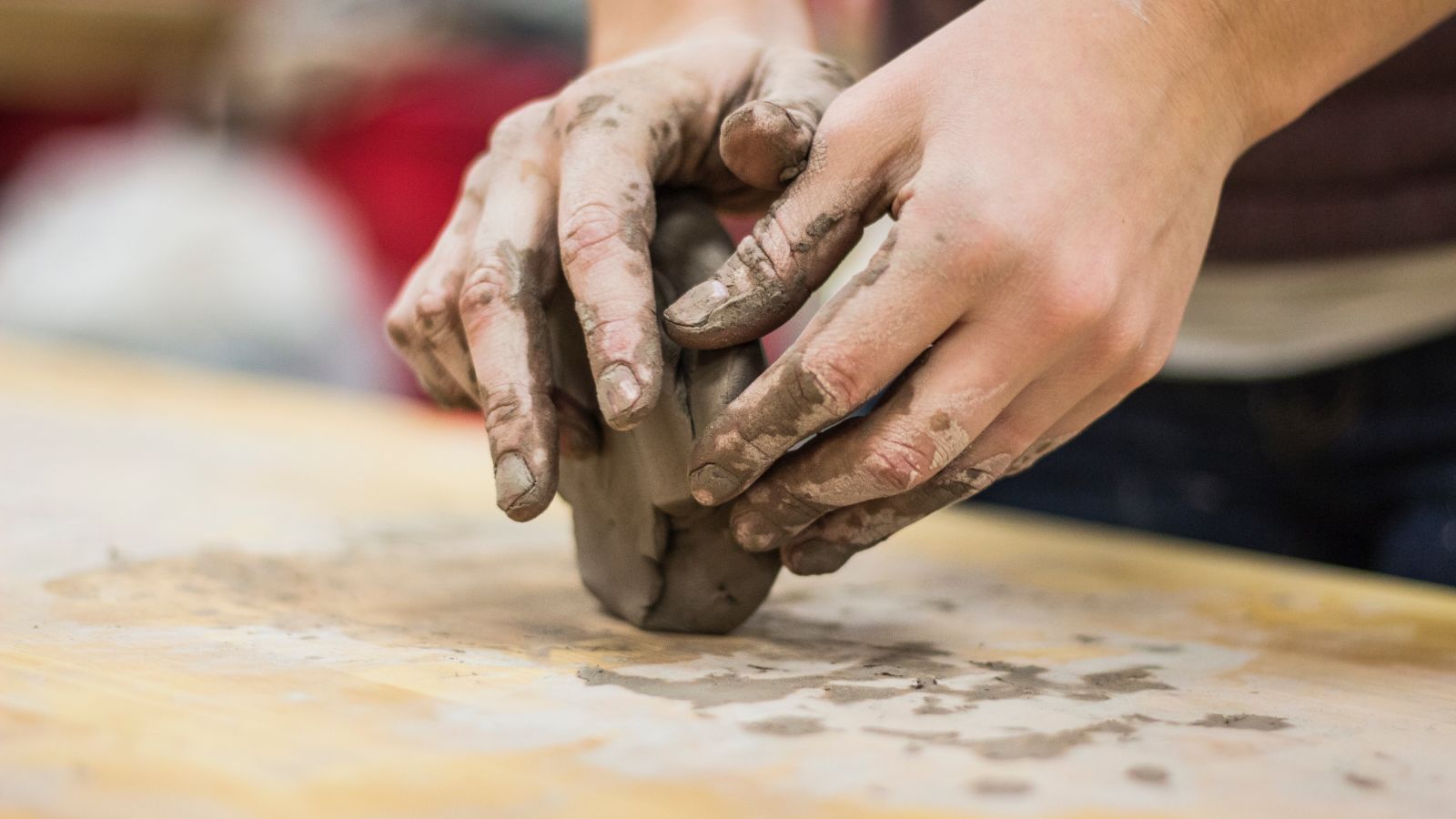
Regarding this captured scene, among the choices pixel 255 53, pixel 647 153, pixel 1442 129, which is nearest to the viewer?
pixel 647 153

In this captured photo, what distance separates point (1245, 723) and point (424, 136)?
9.63ft

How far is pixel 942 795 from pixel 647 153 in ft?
1.79

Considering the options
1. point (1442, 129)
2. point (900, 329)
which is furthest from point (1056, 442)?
point (1442, 129)

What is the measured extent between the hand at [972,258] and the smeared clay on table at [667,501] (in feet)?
0.21

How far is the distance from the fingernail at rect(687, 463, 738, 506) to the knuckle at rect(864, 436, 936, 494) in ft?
0.33

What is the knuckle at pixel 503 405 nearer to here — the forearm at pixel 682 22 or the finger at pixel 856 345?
the finger at pixel 856 345

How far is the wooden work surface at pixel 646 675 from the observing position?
68cm

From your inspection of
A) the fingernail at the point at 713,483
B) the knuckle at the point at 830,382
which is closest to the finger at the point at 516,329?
the fingernail at the point at 713,483

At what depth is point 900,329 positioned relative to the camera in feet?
2.75

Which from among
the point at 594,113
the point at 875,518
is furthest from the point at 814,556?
the point at 594,113

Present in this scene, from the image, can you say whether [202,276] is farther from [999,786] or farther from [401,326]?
[999,786]

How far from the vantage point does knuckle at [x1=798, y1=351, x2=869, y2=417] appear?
0.84m

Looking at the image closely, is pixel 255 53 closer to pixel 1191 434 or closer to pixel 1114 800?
pixel 1191 434

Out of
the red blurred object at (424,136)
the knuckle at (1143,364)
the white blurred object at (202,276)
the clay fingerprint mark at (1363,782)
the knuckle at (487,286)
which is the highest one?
the red blurred object at (424,136)
